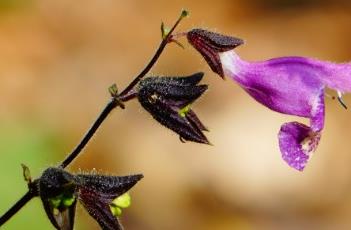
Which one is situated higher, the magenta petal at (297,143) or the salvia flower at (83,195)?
the salvia flower at (83,195)

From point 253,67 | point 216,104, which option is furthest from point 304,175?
point 253,67

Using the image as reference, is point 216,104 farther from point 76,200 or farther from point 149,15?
point 76,200

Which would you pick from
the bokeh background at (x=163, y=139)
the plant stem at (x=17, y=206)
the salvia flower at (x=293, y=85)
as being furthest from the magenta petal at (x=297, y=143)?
the bokeh background at (x=163, y=139)

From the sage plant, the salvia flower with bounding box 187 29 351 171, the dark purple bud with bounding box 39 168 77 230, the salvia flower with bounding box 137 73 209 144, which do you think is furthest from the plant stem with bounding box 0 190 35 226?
the salvia flower with bounding box 187 29 351 171

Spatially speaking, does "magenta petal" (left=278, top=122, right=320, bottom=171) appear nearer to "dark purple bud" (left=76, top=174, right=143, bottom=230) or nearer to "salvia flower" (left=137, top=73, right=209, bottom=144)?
"salvia flower" (left=137, top=73, right=209, bottom=144)

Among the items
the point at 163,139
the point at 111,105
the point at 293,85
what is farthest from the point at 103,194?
the point at 163,139

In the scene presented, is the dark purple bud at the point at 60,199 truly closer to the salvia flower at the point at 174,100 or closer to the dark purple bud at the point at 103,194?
the dark purple bud at the point at 103,194

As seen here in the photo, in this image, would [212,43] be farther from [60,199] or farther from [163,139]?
[163,139]
